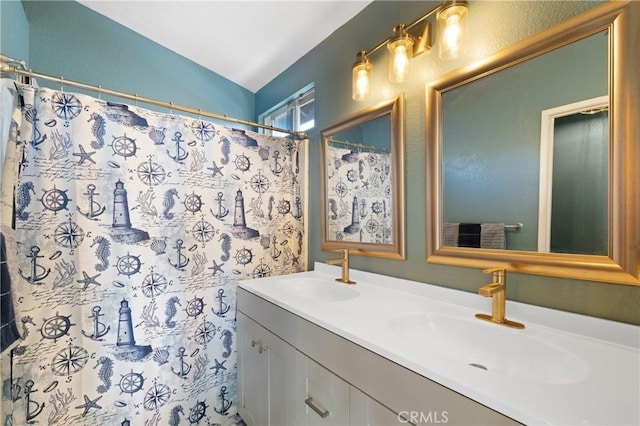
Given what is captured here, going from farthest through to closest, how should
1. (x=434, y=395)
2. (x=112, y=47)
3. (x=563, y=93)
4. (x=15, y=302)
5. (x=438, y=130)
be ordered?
(x=112, y=47), (x=438, y=130), (x=15, y=302), (x=563, y=93), (x=434, y=395)

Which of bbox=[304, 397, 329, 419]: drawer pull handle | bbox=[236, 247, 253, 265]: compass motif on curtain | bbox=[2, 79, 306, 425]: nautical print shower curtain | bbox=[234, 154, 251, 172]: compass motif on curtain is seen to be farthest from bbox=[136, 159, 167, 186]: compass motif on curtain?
bbox=[304, 397, 329, 419]: drawer pull handle

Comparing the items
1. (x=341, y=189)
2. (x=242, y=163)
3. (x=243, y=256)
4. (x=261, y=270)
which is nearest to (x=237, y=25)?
(x=242, y=163)

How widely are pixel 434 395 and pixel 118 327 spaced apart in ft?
4.42

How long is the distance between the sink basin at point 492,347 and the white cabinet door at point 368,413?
0.61 feet

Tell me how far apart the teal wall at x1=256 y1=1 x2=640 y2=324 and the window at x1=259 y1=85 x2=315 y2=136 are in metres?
0.08

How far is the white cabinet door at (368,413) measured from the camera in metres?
0.70

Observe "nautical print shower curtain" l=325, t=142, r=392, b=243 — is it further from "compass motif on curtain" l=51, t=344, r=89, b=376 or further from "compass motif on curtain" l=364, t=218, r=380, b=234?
"compass motif on curtain" l=51, t=344, r=89, b=376

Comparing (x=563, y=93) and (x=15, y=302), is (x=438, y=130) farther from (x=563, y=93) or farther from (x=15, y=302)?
(x=15, y=302)

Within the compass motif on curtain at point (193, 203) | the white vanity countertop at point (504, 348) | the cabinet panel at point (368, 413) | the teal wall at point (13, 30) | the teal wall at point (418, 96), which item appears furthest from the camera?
the compass motif on curtain at point (193, 203)

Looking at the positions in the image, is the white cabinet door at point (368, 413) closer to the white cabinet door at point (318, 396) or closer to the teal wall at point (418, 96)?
the white cabinet door at point (318, 396)

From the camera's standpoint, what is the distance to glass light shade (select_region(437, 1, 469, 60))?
3.24ft

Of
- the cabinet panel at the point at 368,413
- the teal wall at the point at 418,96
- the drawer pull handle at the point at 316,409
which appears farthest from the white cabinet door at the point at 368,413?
the teal wall at the point at 418,96

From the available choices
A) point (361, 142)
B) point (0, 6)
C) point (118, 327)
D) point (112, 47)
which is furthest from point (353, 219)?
point (112, 47)

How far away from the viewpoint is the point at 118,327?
1.23 meters
